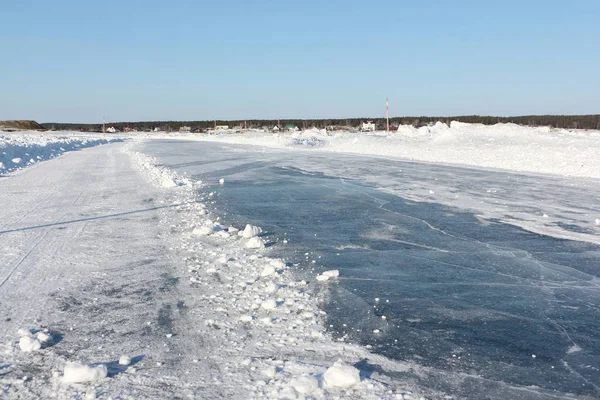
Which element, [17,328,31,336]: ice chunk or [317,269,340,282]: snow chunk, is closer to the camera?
[17,328,31,336]: ice chunk

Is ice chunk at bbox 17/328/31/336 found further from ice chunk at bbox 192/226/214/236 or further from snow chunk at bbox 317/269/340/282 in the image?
ice chunk at bbox 192/226/214/236

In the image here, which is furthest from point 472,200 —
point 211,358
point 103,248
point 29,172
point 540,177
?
point 29,172

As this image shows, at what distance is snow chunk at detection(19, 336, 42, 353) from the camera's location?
3924 millimetres

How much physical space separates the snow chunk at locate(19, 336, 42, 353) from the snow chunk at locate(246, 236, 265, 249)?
3.35 metres

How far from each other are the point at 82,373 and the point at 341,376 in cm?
167

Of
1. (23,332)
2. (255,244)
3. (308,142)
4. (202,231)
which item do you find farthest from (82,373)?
(308,142)

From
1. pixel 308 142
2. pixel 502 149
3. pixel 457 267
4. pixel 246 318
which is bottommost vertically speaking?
pixel 308 142

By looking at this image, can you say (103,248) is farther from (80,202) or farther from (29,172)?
(29,172)

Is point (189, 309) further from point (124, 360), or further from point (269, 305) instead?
point (124, 360)

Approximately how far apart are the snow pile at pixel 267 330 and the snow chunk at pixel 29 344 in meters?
1.18

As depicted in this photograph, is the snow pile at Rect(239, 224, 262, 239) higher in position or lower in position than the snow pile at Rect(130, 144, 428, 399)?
higher

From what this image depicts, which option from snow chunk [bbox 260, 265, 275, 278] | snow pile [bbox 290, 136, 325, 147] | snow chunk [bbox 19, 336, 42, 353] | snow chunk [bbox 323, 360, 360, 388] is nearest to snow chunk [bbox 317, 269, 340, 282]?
snow chunk [bbox 260, 265, 275, 278]

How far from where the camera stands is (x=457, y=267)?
6.28 m

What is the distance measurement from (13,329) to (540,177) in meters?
15.4
